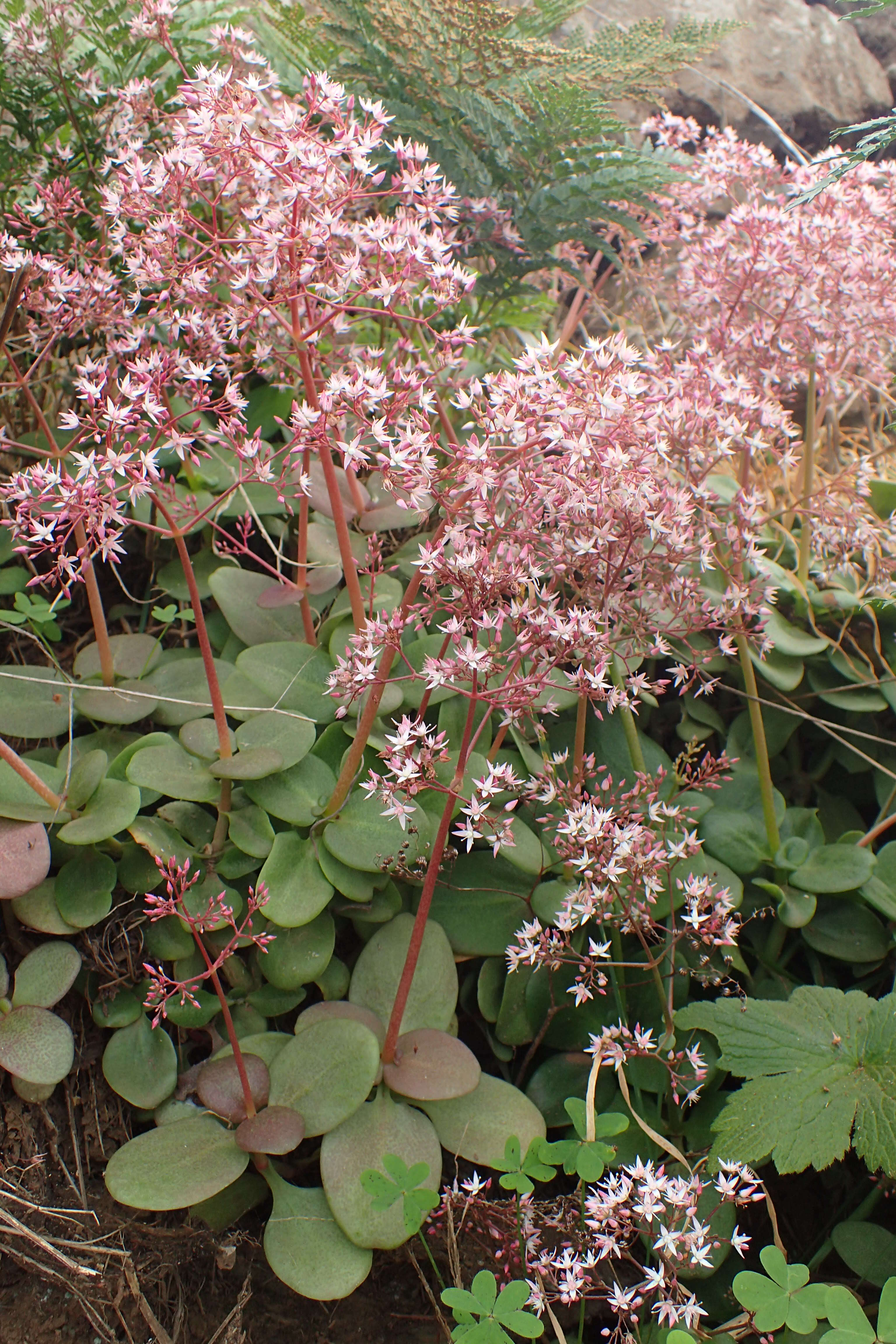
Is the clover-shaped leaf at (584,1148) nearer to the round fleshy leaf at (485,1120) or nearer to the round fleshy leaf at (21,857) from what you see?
the round fleshy leaf at (485,1120)

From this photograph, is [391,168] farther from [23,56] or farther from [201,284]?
[201,284]

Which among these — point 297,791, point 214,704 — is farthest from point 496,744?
point 214,704

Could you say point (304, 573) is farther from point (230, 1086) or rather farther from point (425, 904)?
point (230, 1086)

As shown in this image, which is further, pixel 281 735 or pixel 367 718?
pixel 281 735

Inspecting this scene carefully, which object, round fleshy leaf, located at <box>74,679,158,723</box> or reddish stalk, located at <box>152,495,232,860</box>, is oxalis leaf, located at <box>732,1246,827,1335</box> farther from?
round fleshy leaf, located at <box>74,679,158,723</box>

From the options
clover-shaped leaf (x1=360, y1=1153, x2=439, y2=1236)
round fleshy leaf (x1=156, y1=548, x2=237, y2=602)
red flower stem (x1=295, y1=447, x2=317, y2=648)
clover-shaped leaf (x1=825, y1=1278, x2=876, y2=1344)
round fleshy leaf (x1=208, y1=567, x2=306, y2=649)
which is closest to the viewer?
clover-shaped leaf (x1=825, y1=1278, x2=876, y2=1344)

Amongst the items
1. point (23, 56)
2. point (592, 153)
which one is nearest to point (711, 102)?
point (592, 153)

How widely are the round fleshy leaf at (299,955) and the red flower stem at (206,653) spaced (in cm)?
28

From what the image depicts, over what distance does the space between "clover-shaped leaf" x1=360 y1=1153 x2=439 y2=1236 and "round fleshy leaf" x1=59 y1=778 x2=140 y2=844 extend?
628 mm

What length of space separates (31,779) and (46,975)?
1.02ft

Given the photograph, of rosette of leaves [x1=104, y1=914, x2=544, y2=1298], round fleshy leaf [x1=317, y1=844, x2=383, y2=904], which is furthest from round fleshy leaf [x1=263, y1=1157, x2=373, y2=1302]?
round fleshy leaf [x1=317, y1=844, x2=383, y2=904]

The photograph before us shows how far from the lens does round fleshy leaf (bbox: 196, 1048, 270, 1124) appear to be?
1350 mm

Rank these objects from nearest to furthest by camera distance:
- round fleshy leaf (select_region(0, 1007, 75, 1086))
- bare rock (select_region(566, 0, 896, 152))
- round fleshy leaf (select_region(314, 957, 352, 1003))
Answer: round fleshy leaf (select_region(0, 1007, 75, 1086)) < round fleshy leaf (select_region(314, 957, 352, 1003)) < bare rock (select_region(566, 0, 896, 152))

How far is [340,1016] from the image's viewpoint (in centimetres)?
145
